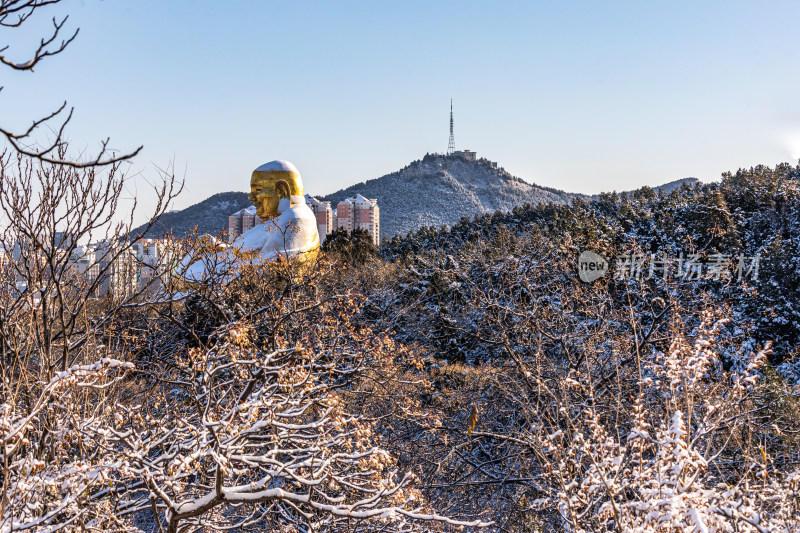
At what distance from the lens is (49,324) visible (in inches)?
183

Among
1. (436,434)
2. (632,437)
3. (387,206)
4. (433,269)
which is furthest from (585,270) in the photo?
(387,206)

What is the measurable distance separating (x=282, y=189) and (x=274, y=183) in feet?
0.97

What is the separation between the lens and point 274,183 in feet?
54.6

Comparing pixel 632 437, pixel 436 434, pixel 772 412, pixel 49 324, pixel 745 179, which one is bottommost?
pixel 436 434

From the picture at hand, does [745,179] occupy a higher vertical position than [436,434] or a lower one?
higher

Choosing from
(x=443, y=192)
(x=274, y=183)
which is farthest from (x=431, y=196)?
(x=274, y=183)

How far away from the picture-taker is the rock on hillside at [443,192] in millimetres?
43156

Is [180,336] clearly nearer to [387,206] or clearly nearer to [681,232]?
[681,232]

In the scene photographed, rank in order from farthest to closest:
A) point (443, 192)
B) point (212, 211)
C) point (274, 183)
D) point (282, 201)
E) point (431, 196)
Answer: point (443, 192) → point (431, 196) → point (212, 211) → point (274, 183) → point (282, 201)

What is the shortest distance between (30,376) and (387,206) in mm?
40902

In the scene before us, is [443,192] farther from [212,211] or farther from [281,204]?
[281,204]

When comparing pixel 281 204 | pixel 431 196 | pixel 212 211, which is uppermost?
pixel 431 196

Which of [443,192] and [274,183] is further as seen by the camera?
[443,192]

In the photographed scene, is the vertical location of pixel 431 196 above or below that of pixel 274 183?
above
